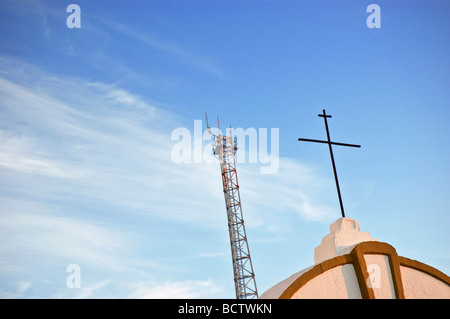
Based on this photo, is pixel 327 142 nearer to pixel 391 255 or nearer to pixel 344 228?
pixel 344 228

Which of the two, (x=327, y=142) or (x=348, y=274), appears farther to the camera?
(x=327, y=142)

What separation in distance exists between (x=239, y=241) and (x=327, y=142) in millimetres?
27320

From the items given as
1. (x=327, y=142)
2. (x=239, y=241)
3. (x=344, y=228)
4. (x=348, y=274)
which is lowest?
(x=348, y=274)
